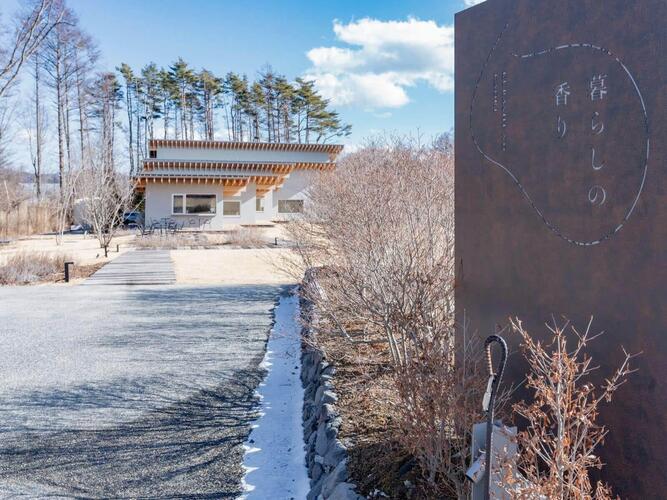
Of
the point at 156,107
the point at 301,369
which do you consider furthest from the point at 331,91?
the point at 301,369

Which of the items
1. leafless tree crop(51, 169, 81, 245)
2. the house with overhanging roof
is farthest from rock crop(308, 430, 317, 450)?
leafless tree crop(51, 169, 81, 245)

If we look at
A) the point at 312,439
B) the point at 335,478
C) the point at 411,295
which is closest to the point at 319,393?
the point at 312,439

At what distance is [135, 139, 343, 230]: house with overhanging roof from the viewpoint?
2692 cm

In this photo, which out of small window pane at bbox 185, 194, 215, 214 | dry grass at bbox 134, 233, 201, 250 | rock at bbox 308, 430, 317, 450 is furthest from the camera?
small window pane at bbox 185, 194, 215, 214

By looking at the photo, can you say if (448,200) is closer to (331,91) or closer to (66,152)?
(66,152)

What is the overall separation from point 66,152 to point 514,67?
38.3 m

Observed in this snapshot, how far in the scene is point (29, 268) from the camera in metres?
13.5

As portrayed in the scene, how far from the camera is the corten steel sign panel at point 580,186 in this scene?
224 centimetres

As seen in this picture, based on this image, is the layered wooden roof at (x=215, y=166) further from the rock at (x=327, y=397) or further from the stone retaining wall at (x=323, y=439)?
the rock at (x=327, y=397)

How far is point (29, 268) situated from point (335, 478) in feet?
42.5

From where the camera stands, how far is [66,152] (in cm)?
3581

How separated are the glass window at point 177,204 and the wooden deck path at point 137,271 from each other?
403 inches

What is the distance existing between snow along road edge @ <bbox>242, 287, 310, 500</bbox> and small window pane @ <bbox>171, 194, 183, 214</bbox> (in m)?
21.7

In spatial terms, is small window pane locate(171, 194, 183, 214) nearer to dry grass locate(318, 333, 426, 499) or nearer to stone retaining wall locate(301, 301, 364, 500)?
dry grass locate(318, 333, 426, 499)
